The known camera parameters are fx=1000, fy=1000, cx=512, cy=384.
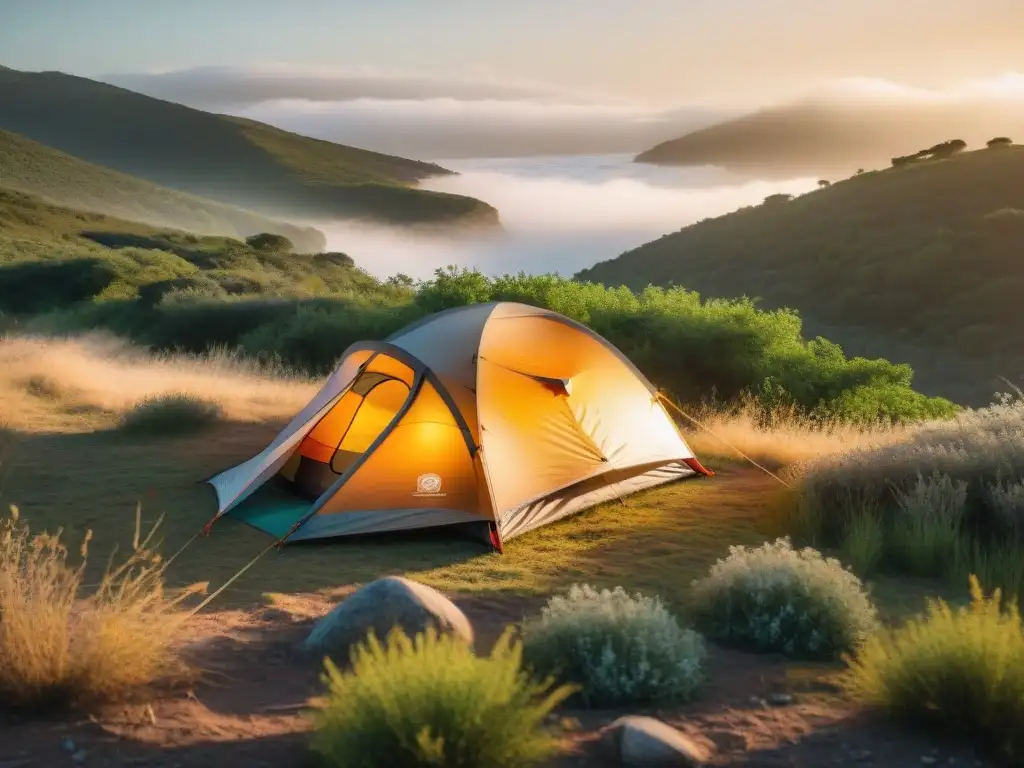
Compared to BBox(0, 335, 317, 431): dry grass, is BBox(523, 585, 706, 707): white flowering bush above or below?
below

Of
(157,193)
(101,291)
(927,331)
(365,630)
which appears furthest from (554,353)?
(157,193)

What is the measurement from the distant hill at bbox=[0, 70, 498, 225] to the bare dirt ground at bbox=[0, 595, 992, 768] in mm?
113789

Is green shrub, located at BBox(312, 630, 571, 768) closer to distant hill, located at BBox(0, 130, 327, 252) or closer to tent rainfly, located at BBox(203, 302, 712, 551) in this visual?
tent rainfly, located at BBox(203, 302, 712, 551)

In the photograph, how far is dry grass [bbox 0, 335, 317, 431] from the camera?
14258 mm

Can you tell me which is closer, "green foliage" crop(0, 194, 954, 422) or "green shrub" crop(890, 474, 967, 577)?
"green shrub" crop(890, 474, 967, 577)

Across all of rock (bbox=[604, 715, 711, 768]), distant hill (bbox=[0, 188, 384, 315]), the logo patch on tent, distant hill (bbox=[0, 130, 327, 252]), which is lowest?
rock (bbox=[604, 715, 711, 768])

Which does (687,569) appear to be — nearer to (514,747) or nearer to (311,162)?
(514,747)

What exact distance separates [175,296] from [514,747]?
94.9 ft

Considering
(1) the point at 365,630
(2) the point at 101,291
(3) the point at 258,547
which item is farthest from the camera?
(2) the point at 101,291

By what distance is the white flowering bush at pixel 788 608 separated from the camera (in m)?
6.14

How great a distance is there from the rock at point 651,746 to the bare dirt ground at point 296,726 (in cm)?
9

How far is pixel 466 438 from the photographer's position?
9.20 meters

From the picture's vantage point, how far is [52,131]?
462 feet

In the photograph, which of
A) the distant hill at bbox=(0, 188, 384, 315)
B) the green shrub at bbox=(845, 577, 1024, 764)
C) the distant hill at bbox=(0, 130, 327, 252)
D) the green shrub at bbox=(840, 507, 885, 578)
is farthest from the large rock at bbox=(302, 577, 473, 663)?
the distant hill at bbox=(0, 130, 327, 252)
